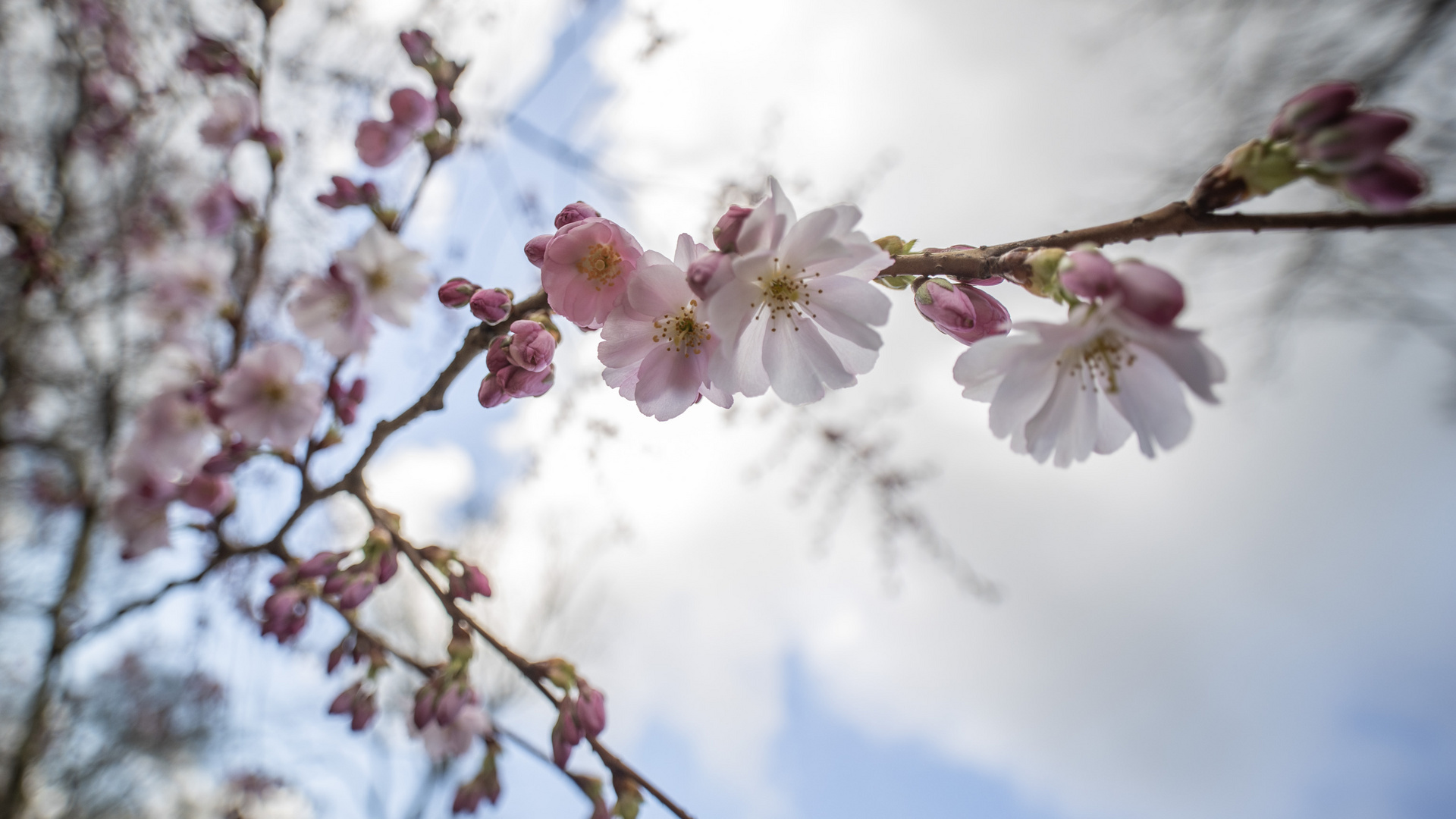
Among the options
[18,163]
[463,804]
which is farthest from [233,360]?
[18,163]

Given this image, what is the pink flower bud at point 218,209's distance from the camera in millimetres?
1741

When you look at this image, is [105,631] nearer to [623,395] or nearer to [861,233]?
[623,395]

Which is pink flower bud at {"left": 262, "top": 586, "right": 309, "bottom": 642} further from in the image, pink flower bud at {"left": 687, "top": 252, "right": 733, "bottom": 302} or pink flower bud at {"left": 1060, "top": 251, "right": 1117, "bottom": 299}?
pink flower bud at {"left": 1060, "top": 251, "right": 1117, "bottom": 299}

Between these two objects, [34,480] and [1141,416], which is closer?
[1141,416]

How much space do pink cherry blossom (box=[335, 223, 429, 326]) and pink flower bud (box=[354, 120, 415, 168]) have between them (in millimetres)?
272

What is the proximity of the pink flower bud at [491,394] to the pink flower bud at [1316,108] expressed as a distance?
2.59ft

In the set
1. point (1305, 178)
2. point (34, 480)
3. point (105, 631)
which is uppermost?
point (1305, 178)

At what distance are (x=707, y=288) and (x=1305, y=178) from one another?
1.64ft

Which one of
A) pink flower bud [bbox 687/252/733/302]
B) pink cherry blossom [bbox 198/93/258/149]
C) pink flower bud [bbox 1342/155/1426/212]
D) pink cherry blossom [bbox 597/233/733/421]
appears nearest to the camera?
pink flower bud [bbox 1342/155/1426/212]

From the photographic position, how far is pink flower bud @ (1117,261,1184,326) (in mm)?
474

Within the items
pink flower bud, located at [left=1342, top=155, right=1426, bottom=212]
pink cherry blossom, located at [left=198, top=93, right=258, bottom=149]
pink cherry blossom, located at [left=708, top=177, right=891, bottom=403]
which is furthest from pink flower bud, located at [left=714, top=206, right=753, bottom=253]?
pink cherry blossom, located at [left=198, top=93, right=258, bottom=149]

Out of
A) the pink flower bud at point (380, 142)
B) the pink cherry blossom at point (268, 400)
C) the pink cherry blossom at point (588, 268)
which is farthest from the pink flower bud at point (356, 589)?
the pink flower bud at point (380, 142)

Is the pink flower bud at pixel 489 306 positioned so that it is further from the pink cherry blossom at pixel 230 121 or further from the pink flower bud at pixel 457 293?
the pink cherry blossom at pixel 230 121

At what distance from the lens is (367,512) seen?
110 cm
